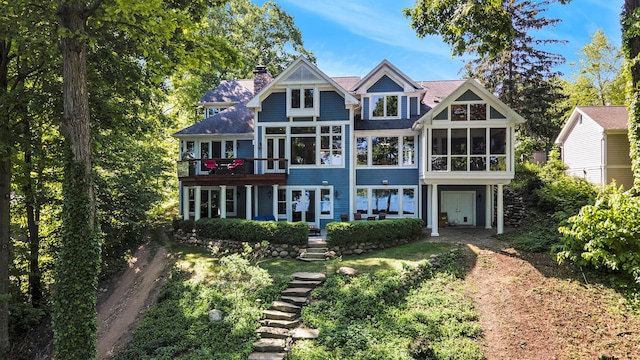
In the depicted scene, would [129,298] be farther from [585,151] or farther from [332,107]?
[585,151]

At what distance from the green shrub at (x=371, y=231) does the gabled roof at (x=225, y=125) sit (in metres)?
8.21

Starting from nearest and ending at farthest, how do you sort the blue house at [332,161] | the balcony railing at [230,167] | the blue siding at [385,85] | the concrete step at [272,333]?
the concrete step at [272,333], the balcony railing at [230,167], the blue house at [332,161], the blue siding at [385,85]

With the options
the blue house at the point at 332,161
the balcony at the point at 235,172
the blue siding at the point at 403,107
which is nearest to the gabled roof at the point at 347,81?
the blue house at the point at 332,161

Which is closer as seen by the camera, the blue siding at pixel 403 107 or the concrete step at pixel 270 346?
the concrete step at pixel 270 346

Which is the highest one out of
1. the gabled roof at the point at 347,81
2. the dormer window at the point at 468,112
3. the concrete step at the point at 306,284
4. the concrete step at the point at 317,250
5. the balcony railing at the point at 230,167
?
the gabled roof at the point at 347,81

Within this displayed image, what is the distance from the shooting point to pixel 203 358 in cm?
796

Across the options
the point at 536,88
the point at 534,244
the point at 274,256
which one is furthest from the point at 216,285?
the point at 536,88

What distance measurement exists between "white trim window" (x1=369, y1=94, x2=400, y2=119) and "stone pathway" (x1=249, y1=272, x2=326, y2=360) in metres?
10.8

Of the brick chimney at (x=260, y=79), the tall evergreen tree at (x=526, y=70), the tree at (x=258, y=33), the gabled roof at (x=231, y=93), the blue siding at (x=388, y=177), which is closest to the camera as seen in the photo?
the blue siding at (x=388, y=177)

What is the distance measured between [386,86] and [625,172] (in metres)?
13.4

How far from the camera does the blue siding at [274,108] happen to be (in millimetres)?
18375

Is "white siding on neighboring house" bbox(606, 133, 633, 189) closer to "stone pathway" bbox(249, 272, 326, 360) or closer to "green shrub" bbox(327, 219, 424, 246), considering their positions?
"green shrub" bbox(327, 219, 424, 246)

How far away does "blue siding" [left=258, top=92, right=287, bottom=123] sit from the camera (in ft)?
60.3

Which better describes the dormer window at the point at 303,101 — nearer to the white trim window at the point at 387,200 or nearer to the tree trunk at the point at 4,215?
the white trim window at the point at 387,200
